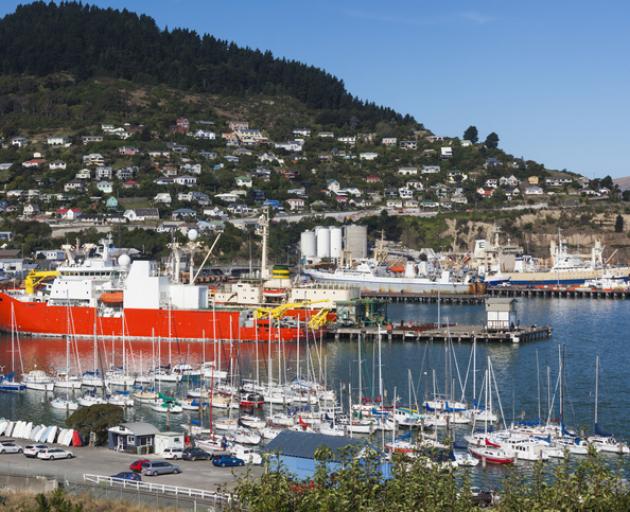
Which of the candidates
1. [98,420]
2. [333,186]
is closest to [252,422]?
[98,420]

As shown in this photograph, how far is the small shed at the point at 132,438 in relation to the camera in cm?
2655

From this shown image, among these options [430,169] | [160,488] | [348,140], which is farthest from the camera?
[348,140]

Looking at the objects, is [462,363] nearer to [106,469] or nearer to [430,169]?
[106,469]

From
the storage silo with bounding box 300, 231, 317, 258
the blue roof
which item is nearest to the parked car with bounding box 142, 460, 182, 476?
the blue roof

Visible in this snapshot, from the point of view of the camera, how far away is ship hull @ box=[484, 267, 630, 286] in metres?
84.5

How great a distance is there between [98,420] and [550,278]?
201 feet

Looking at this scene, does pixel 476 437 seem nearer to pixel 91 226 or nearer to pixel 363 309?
pixel 363 309

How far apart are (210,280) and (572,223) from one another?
4096 centimetres

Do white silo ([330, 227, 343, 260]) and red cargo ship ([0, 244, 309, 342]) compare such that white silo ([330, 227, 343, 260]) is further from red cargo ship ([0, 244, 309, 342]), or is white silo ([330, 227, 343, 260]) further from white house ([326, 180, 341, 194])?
red cargo ship ([0, 244, 309, 342])

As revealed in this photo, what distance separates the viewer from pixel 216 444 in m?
27.4

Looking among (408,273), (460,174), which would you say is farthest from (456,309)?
(460,174)

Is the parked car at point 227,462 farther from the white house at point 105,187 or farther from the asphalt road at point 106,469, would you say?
the white house at point 105,187

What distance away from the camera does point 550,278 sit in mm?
84938

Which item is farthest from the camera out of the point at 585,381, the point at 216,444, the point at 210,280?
the point at 210,280
